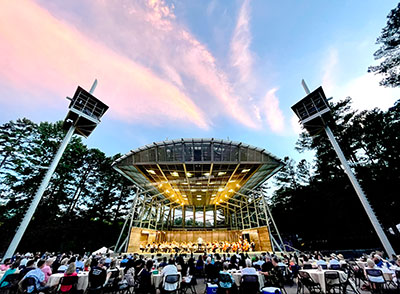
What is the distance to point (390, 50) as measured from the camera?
1223cm

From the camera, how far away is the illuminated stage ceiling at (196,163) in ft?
45.3

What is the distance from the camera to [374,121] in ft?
53.3

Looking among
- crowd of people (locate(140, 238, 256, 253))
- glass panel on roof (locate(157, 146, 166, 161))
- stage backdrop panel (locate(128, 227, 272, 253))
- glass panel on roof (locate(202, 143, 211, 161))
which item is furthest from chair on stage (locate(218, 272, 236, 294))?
crowd of people (locate(140, 238, 256, 253))

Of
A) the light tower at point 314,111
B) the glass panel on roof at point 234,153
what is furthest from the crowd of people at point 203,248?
the light tower at point 314,111

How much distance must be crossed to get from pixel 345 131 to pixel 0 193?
38771 mm

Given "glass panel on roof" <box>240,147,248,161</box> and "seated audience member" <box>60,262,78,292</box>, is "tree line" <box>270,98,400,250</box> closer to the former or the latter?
"glass panel on roof" <box>240,147,248,161</box>

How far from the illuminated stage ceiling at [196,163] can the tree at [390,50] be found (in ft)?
34.5

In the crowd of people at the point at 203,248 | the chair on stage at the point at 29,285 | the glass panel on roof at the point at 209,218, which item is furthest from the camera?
the glass panel on roof at the point at 209,218

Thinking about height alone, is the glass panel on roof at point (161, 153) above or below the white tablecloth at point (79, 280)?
above

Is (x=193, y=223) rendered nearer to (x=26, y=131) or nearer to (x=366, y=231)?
(x=366, y=231)

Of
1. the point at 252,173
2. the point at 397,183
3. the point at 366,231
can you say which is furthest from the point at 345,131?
the point at 252,173

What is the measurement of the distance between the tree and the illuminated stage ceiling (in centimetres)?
1051

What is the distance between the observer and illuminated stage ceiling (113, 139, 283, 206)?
13797 mm

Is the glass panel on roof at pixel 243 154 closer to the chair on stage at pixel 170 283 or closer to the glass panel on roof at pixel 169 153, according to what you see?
the glass panel on roof at pixel 169 153
